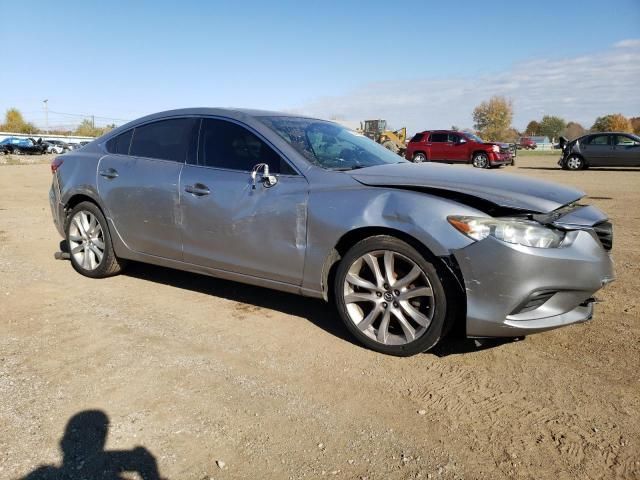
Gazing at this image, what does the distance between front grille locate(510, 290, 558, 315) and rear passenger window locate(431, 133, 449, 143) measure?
23.3 metres

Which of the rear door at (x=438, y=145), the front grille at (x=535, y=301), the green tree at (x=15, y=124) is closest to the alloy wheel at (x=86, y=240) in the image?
the front grille at (x=535, y=301)

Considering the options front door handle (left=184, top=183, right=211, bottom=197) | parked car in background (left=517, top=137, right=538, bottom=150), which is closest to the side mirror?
front door handle (left=184, top=183, right=211, bottom=197)

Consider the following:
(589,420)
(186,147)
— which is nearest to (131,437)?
(589,420)

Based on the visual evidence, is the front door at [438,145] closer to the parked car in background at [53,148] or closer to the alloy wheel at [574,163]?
the alloy wheel at [574,163]

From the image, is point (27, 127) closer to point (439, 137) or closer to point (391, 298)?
point (439, 137)

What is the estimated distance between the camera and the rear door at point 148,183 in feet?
14.3

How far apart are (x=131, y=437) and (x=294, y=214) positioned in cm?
179

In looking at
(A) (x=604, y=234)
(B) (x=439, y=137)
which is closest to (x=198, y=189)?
(A) (x=604, y=234)

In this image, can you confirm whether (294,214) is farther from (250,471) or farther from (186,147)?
(250,471)

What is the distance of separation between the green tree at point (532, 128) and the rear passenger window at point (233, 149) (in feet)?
449

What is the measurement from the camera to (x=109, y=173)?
15.7 ft

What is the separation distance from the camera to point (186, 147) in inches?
173

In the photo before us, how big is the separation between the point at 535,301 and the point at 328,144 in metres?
2.03

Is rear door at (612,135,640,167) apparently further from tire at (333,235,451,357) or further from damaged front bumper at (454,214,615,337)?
tire at (333,235,451,357)
